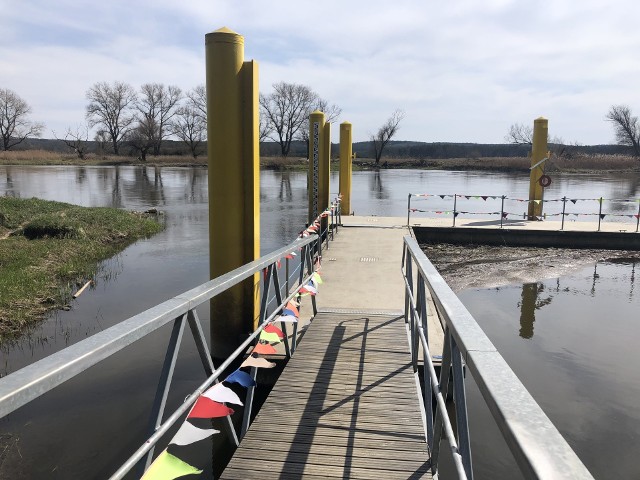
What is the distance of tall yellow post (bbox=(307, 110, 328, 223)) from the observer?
44.1 ft

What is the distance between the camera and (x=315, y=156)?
44.7ft

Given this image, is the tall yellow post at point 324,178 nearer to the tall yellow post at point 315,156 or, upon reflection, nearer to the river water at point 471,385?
the tall yellow post at point 315,156

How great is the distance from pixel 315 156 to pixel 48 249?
680 cm

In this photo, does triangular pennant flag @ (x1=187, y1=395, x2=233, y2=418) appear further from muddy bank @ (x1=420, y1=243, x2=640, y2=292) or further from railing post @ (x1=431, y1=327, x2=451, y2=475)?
muddy bank @ (x1=420, y1=243, x2=640, y2=292)

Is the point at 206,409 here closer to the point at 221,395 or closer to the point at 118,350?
the point at 221,395

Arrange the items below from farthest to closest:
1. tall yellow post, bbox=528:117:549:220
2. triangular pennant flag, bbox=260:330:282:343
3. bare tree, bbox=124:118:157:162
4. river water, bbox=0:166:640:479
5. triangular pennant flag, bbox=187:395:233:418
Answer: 1. bare tree, bbox=124:118:157:162
2. tall yellow post, bbox=528:117:549:220
3. river water, bbox=0:166:640:479
4. triangular pennant flag, bbox=260:330:282:343
5. triangular pennant flag, bbox=187:395:233:418

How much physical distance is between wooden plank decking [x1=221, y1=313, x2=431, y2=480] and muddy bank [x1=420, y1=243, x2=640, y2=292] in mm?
5517

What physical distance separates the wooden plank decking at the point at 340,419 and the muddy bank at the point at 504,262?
5.52 metres

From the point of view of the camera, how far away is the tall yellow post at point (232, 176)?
5.17 meters

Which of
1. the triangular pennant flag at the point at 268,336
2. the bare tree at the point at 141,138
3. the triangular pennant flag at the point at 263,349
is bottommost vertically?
the triangular pennant flag at the point at 263,349

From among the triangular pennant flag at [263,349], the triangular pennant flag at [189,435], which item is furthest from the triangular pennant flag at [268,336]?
the triangular pennant flag at [189,435]

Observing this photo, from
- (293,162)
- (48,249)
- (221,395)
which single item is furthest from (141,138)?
(221,395)

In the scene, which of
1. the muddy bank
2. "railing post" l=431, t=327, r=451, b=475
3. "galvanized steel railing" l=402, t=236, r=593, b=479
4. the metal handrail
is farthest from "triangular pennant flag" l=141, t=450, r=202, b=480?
the muddy bank

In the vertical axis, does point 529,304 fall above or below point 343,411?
below
